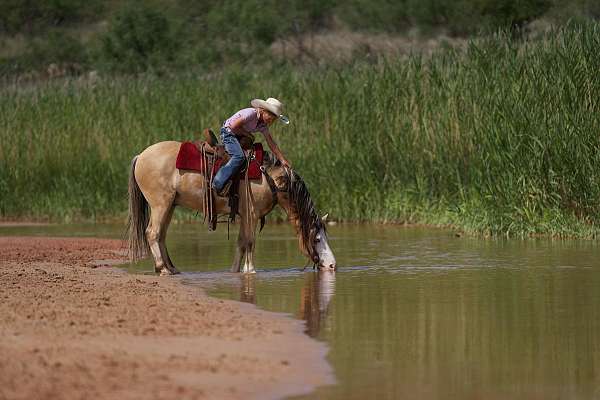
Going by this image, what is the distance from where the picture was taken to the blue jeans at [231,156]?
1220 cm

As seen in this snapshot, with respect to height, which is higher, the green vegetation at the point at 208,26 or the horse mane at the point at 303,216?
the green vegetation at the point at 208,26

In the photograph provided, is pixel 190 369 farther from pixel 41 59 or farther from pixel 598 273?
pixel 41 59


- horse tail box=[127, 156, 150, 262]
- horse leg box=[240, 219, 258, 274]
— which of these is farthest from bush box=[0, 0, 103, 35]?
horse leg box=[240, 219, 258, 274]

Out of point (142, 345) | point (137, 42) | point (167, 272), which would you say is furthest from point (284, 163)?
point (137, 42)

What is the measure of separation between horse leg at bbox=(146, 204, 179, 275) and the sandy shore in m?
1.13

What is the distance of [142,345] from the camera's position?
741 centimetres

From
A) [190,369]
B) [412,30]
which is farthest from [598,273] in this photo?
[412,30]

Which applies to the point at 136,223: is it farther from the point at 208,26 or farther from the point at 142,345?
the point at 208,26

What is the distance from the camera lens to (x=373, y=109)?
775 inches

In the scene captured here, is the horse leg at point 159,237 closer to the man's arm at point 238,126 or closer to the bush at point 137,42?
the man's arm at point 238,126

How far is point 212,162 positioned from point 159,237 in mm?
952

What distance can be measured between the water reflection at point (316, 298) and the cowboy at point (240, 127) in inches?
51.9

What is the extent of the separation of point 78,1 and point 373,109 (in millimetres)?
48284

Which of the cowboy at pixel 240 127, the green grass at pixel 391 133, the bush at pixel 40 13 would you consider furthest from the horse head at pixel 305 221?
the bush at pixel 40 13
